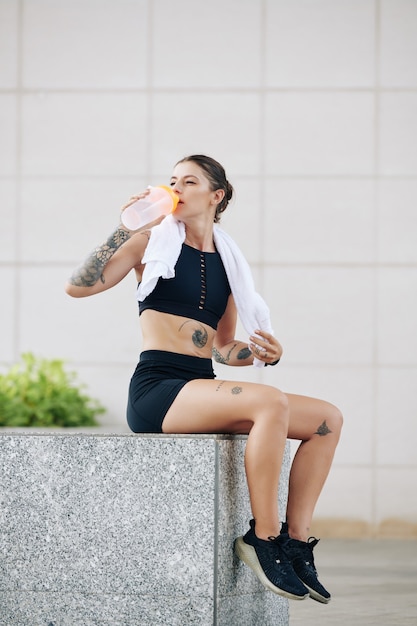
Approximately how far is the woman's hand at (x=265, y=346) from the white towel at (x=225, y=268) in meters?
0.09

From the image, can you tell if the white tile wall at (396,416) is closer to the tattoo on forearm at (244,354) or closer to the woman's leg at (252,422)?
the tattoo on forearm at (244,354)

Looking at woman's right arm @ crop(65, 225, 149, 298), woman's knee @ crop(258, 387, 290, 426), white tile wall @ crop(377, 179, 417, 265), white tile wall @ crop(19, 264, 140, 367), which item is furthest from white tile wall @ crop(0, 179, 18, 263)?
woman's knee @ crop(258, 387, 290, 426)

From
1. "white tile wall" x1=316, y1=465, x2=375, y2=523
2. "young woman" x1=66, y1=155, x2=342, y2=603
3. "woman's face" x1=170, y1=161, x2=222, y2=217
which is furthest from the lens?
"white tile wall" x1=316, y1=465, x2=375, y2=523

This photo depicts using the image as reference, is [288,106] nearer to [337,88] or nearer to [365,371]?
[337,88]

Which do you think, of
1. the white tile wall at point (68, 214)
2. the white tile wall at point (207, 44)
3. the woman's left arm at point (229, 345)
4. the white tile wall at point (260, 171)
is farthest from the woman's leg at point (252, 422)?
the white tile wall at point (207, 44)

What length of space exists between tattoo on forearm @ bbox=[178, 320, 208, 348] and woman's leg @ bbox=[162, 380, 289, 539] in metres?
0.20

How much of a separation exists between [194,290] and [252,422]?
55cm

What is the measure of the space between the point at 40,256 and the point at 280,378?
5.70 ft

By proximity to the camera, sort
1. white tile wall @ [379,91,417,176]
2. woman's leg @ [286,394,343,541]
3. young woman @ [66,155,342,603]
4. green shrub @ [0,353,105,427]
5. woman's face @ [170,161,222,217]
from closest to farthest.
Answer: young woman @ [66,155,342,603]
woman's leg @ [286,394,343,541]
woman's face @ [170,161,222,217]
green shrub @ [0,353,105,427]
white tile wall @ [379,91,417,176]

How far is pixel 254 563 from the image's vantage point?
2.88m

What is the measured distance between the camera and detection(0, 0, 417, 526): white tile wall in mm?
6414

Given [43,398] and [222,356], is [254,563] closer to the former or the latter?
[222,356]

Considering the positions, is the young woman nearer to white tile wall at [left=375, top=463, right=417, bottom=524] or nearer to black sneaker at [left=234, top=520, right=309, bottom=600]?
black sneaker at [left=234, top=520, right=309, bottom=600]

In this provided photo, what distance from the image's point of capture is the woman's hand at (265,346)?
3258 mm
